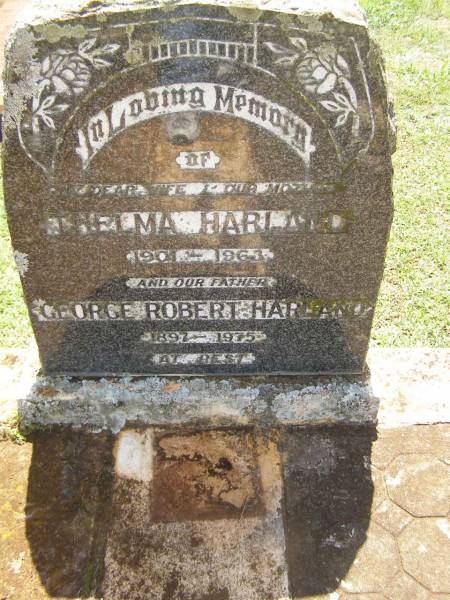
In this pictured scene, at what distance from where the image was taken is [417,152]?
4.78 m

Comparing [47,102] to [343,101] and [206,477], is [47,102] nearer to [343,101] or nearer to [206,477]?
[343,101]

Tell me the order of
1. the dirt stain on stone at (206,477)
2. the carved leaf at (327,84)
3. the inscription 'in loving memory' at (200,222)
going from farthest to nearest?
1. the dirt stain on stone at (206,477)
2. the inscription 'in loving memory' at (200,222)
3. the carved leaf at (327,84)

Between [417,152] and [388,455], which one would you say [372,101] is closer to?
[388,455]

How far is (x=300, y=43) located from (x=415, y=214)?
258 cm

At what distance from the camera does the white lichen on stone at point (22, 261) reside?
2.35 m

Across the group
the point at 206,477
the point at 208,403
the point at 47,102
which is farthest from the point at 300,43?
the point at 206,477

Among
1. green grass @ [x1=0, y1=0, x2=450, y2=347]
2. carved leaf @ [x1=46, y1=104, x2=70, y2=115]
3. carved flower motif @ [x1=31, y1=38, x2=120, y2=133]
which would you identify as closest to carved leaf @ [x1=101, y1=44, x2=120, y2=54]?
carved flower motif @ [x1=31, y1=38, x2=120, y2=133]

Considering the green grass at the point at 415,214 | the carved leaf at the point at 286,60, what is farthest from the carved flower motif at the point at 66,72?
the green grass at the point at 415,214

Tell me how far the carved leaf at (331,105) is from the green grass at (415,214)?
166 centimetres

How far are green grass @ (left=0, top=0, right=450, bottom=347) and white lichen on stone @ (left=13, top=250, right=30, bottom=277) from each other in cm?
105

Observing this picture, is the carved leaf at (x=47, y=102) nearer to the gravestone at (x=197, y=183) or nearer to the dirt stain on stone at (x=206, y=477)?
the gravestone at (x=197, y=183)

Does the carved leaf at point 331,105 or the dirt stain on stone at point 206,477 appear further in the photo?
the dirt stain on stone at point 206,477

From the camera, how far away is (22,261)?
7.77ft

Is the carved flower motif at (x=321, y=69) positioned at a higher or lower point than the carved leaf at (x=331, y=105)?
higher
